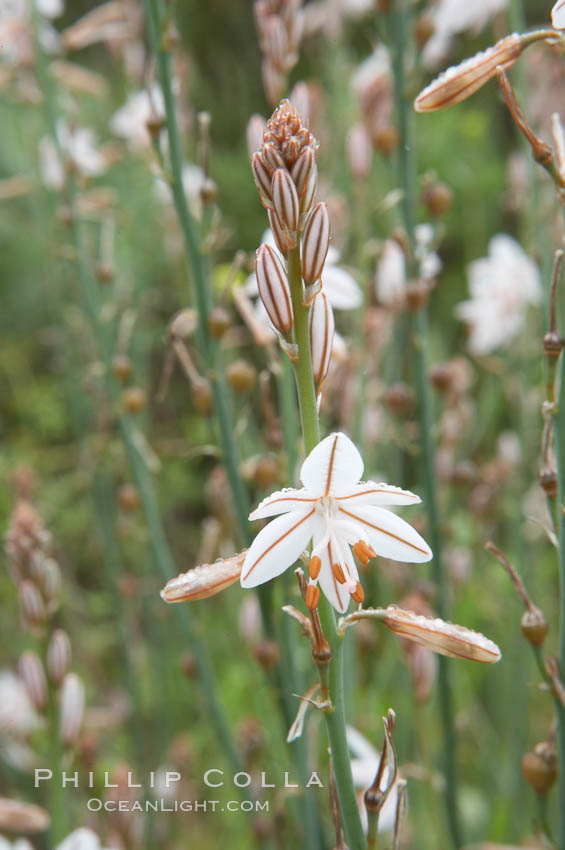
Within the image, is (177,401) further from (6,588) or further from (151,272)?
(6,588)

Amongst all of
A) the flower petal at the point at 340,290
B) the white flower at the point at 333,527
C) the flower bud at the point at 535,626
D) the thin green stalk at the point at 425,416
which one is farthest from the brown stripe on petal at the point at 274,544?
the thin green stalk at the point at 425,416

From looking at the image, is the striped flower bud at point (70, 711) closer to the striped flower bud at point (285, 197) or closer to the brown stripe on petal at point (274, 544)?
the brown stripe on petal at point (274, 544)

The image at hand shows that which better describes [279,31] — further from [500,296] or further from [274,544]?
[500,296]

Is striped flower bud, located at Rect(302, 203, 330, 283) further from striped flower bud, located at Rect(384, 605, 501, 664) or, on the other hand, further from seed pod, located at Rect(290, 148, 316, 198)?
striped flower bud, located at Rect(384, 605, 501, 664)

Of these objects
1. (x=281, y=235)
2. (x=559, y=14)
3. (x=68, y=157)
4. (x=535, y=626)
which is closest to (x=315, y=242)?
(x=281, y=235)

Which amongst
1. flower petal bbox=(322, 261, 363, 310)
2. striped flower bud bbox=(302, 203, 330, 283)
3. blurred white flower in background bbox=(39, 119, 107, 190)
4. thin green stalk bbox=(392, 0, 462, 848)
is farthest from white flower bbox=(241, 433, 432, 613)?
blurred white flower in background bbox=(39, 119, 107, 190)

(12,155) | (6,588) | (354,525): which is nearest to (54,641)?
(354,525)
